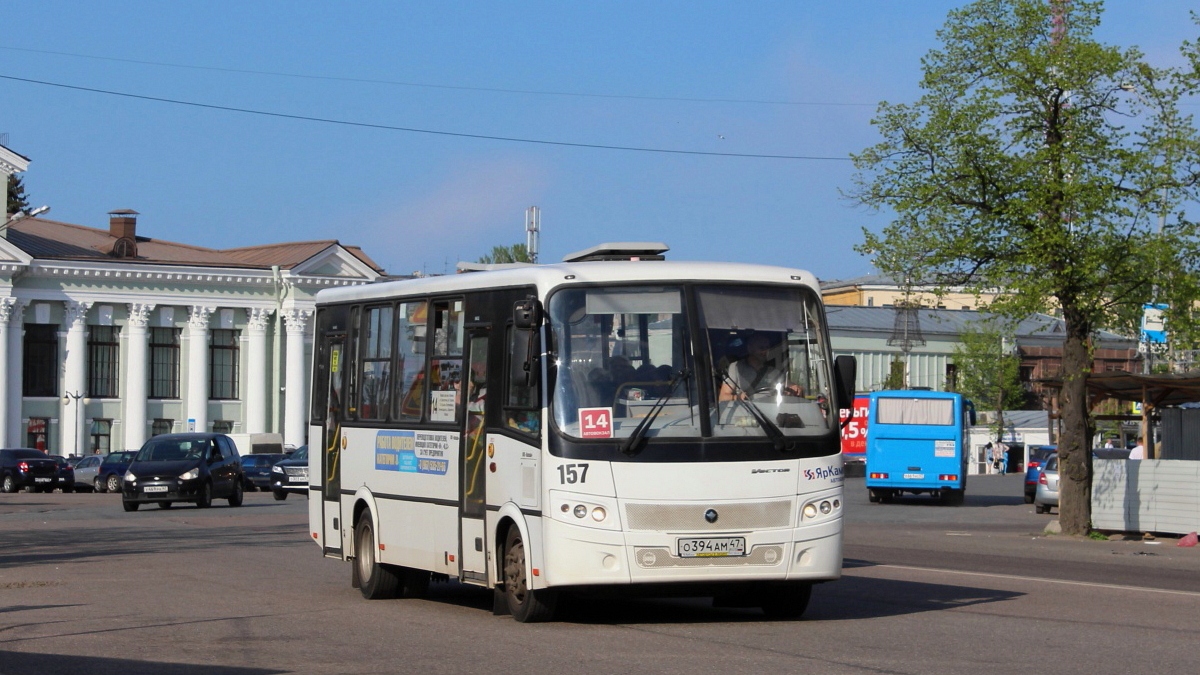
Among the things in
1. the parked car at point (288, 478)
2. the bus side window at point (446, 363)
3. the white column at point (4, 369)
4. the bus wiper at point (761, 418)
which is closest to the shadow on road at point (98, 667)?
the bus side window at point (446, 363)

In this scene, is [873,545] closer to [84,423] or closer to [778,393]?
[778,393]

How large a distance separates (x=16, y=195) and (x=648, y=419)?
334ft

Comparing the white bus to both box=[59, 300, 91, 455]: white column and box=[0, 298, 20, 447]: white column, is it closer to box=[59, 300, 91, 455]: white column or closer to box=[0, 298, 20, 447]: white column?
box=[0, 298, 20, 447]: white column

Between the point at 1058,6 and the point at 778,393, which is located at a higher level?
the point at 1058,6

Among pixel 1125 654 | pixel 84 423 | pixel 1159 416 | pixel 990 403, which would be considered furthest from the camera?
pixel 990 403

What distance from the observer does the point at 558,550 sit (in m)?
12.8

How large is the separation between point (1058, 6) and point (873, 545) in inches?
377

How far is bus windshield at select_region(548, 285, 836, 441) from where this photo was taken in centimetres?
1308

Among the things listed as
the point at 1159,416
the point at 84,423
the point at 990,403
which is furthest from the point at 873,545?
the point at 990,403

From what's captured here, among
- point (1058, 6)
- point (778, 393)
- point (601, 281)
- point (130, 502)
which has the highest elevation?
point (1058, 6)

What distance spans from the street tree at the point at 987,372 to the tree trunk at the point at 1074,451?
76123mm

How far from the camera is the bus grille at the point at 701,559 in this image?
12820mm

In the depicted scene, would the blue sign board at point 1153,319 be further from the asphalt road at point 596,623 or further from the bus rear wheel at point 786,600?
the bus rear wheel at point 786,600

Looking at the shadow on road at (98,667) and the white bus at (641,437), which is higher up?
the white bus at (641,437)
